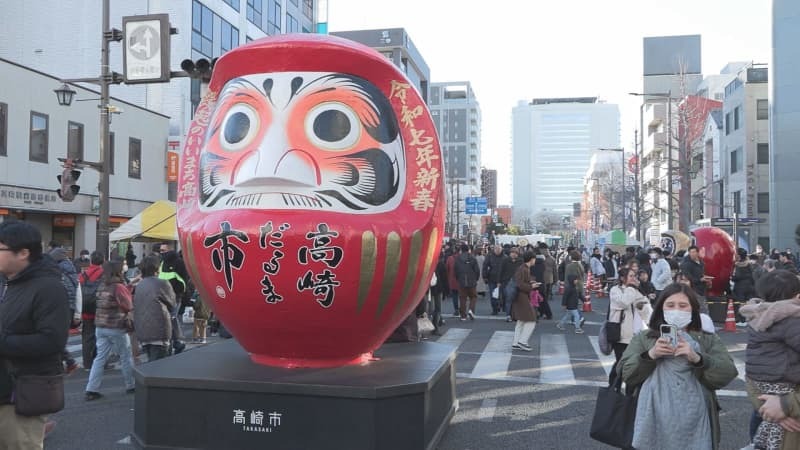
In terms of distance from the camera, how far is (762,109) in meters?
38.0

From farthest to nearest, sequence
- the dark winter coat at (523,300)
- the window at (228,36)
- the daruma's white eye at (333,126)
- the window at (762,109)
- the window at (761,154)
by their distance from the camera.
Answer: the window at (761,154) < the window at (762,109) < the window at (228,36) < the dark winter coat at (523,300) < the daruma's white eye at (333,126)

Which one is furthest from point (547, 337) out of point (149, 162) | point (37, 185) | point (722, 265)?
point (149, 162)

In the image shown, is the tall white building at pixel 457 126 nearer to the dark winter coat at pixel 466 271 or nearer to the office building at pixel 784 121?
the office building at pixel 784 121

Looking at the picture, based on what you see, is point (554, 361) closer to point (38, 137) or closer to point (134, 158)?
point (38, 137)

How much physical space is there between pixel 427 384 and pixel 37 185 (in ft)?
66.1

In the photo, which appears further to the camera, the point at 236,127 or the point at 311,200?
the point at 236,127

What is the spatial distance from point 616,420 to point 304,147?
2.83 m

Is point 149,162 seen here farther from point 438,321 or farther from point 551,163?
point 551,163

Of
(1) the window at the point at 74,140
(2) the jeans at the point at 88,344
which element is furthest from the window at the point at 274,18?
(2) the jeans at the point at 88,344

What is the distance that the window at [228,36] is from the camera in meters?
31.6

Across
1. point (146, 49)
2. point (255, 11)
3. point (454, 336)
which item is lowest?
point (454, 336)

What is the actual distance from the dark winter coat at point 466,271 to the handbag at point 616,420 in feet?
36.4

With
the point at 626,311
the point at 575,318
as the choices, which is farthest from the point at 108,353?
the point at 575,318

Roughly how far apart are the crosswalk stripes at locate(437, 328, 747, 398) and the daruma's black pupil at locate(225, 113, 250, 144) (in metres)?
4.07
